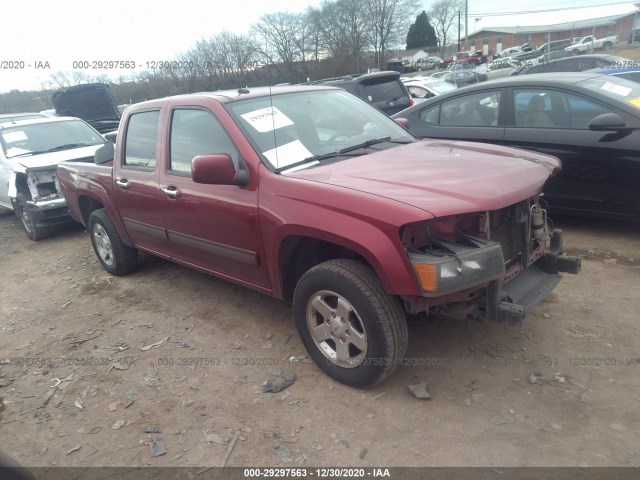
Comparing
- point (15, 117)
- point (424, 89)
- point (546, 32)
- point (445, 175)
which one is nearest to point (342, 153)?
point (445, 175)

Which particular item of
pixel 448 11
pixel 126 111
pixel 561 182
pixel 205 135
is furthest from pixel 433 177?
pixel 448 11

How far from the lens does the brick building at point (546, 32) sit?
158 feet

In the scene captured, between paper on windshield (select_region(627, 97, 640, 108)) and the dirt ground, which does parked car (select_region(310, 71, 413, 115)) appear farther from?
the dirt ground

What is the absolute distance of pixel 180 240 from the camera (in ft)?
13.4

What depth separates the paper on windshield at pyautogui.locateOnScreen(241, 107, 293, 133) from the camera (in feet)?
11.3

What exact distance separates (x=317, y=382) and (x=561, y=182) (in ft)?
10.5

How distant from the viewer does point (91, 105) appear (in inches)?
564

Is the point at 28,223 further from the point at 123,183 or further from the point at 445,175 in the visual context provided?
the point at 445,175

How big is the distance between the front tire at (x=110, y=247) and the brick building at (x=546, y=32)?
134ft

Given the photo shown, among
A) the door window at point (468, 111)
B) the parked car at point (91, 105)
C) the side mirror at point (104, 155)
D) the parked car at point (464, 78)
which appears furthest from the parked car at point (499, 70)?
the side mirror at point (104, 155)

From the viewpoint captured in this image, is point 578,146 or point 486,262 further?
point 578,146

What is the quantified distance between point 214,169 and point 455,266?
155cm

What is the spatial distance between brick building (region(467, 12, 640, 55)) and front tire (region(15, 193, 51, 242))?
133 ft

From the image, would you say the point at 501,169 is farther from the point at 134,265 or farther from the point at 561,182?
the point at 134,265
